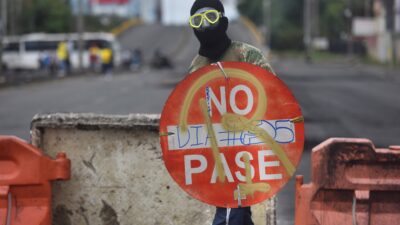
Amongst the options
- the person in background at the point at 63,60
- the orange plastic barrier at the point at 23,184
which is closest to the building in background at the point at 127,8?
the person in background at the point at 63,60

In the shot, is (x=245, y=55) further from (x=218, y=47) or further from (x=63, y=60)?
(x=63, y=60)

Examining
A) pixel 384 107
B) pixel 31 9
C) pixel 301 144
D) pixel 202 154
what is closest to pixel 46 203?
pixel 202 154

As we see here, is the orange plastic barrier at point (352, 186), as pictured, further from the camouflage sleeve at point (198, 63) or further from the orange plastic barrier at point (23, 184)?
the orange plastic barrier at point (23, 184)

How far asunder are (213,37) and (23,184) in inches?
61.9

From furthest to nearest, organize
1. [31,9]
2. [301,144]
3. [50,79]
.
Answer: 1. [31,9]
2. [50,79]
3. [301,144]

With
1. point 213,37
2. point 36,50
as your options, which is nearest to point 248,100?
point 213,37

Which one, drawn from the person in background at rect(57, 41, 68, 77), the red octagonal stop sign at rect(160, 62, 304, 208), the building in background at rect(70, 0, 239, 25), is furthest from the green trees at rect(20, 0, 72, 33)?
the red octagonal stop sign at rect(160, 62, 304, 208)

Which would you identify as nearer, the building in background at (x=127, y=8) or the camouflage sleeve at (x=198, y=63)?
the camouflage sleeve at (x=198, y=63)

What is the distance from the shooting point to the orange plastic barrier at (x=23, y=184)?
19.3ft

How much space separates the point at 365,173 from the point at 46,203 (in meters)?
2.03

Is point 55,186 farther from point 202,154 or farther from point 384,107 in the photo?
point 384,107

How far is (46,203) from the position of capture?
6047 millimetres

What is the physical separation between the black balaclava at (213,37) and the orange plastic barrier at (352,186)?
78cm

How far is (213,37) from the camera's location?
534 cm
